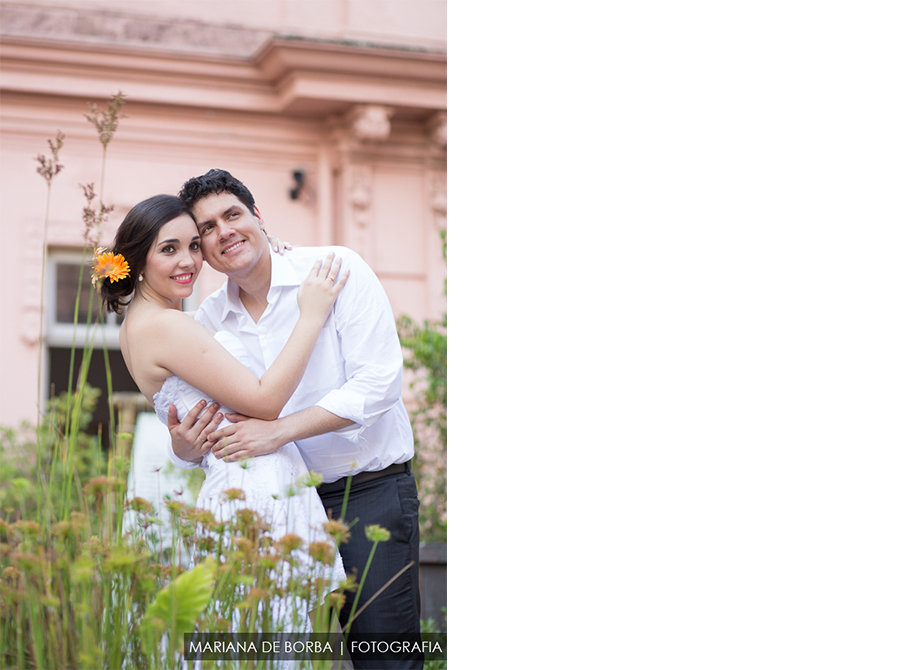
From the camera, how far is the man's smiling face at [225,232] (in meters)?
2.06

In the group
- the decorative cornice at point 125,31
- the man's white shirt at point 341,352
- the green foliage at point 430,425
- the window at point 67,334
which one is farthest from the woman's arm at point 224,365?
the decorative cornice at point 125,31

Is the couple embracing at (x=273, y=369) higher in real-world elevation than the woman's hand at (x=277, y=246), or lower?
lower

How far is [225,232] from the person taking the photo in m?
2.06

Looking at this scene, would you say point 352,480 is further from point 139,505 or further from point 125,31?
point 125,31

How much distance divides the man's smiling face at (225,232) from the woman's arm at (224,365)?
0.55 ft

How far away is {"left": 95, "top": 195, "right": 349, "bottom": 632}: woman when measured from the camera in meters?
1.92

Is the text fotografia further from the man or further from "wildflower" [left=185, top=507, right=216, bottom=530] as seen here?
the man

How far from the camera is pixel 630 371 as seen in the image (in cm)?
198

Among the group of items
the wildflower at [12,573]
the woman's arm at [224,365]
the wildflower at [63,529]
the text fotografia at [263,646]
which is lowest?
the text fotografia at [263,646]

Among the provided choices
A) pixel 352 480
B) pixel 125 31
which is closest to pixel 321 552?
pixel 352 480

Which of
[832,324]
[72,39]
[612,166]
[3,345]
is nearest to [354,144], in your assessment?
[72,39]

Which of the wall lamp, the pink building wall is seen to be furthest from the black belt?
the wall lamp

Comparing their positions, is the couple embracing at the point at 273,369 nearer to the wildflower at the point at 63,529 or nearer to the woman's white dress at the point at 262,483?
the woman's white dress at the point at 262,483

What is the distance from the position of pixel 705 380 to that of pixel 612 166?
51 cm
